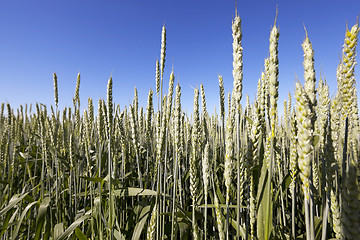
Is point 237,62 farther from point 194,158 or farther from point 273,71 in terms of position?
point 194,158

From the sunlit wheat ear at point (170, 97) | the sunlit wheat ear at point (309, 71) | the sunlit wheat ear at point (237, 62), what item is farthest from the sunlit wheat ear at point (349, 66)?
the sunlit wheat ear at point (170, 97)

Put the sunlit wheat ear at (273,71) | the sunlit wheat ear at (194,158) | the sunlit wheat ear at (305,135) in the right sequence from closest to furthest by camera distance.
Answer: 1. the sunlit wheat ear at (305,135)
2. the sunlit wheat ear at (273,71)
3. the sunlit wheat ear at (194,158)

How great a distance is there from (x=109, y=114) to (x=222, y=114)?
153cm

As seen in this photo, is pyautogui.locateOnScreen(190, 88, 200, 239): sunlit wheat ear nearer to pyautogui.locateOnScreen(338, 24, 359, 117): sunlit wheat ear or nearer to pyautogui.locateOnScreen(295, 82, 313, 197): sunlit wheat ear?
pyautogui.locateOnScreen(295, 82, 313, 197): sunlit wheat ear

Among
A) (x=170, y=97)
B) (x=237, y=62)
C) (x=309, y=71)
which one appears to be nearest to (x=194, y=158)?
(x=170, y=97)

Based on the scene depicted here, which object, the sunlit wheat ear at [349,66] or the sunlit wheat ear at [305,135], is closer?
the sunlit wheat ear at [305,135]

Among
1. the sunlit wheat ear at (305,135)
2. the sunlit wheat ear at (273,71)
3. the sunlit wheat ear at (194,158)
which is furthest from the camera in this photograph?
the sunlit wheat ear at (194,158)

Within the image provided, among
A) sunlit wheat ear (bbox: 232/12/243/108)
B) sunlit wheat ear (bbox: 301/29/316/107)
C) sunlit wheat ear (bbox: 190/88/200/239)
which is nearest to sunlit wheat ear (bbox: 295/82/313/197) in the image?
sunlit wheat ear (bbox: 301/29/316/107)

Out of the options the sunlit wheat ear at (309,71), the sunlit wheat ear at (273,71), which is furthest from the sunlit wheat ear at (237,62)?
the sunlit wheat ear at (309,71)

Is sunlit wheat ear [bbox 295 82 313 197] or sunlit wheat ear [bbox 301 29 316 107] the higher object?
sunlit wheat ear [bbox 301 29 316 107]

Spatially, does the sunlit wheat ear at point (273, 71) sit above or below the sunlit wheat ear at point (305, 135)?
above

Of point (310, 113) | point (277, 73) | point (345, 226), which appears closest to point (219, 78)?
point (277, 73)

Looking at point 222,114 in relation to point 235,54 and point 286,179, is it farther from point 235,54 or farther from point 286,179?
point 235,54

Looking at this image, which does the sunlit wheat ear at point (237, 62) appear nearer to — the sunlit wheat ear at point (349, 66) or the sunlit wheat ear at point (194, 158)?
the sunlit wheat ear at point (349, 66)
